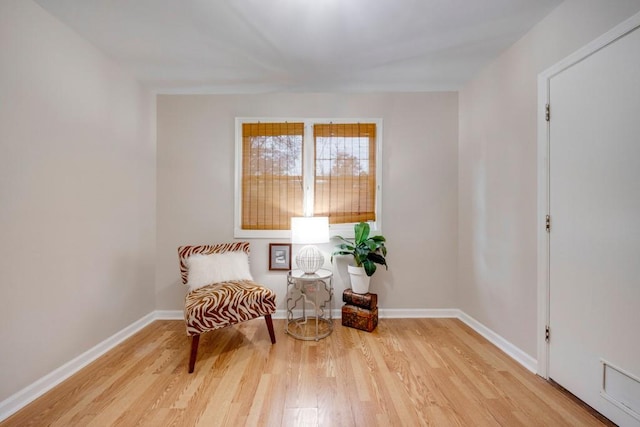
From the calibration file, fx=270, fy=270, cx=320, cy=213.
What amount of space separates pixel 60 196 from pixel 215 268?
122 centimetres

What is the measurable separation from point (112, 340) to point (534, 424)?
10.2ft

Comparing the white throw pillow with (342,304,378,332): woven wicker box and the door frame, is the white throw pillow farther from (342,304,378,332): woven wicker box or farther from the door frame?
the door frame

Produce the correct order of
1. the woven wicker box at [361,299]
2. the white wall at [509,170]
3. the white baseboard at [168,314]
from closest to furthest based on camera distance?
1. the white wall at [509,170]
2. the woven wicker box at [361,299]
3. the white baseboard at [168,314]

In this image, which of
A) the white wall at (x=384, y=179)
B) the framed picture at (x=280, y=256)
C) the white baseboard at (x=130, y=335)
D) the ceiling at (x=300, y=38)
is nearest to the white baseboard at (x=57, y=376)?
the white baseboard at (x=130, y=335)

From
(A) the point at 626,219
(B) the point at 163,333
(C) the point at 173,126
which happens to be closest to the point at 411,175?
(A) the point at 626,219

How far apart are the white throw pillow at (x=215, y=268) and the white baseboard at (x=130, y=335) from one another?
28.9 inches

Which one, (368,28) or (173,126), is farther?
(173,126)

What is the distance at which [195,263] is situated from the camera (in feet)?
8.15

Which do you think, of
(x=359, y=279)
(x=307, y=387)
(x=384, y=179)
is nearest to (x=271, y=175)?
(x=384, y=179)

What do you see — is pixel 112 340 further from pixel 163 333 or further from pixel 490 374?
pixel 490 374

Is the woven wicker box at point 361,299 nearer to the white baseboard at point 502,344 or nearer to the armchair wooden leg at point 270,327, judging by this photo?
the armchair wooden leg at point 270,327

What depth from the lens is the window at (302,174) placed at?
3012 millimetres

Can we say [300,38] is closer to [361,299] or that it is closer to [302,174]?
[302,174]

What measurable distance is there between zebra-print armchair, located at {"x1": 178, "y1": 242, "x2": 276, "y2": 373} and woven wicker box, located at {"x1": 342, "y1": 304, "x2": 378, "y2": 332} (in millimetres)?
771
